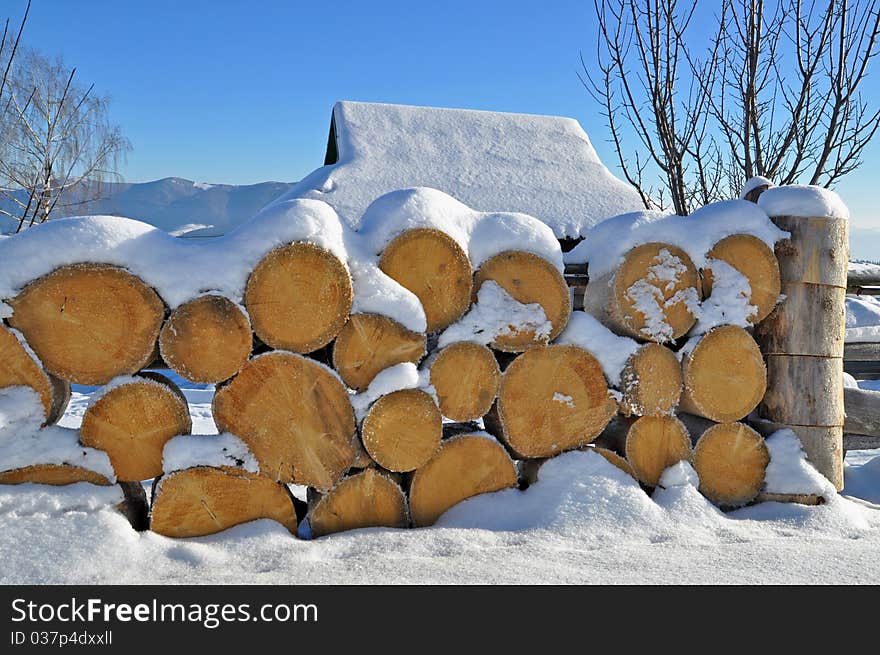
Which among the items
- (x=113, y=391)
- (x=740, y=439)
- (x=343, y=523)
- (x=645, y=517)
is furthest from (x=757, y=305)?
(x=113, y=391)

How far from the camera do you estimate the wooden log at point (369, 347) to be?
2.07 meters

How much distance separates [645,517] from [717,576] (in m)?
0.43

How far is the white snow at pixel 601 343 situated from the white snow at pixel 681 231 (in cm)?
24

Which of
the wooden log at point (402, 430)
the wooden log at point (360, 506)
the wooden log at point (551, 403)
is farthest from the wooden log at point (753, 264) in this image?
the wooden log at point (360, 506)

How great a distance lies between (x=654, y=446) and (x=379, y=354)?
1134 mm

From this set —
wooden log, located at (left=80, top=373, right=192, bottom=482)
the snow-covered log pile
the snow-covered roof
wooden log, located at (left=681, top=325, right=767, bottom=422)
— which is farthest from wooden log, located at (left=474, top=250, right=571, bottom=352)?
the snow-covered roof

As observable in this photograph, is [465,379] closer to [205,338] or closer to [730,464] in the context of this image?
[205,338]

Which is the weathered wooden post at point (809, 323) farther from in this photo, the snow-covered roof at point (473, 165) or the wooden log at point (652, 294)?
the snow-covered roof at point (473, 165)

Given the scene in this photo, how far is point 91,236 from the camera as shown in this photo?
193 centimetres

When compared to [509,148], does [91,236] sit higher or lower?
lower

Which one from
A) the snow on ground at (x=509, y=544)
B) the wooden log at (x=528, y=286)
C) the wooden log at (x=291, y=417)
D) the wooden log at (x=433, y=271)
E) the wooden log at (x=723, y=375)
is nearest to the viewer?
the snow on ground at (x=509, y=544)

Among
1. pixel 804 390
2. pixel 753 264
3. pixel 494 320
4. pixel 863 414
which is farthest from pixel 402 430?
pixel 863 414

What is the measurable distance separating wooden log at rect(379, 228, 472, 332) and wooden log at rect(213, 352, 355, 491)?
0.39 meters
